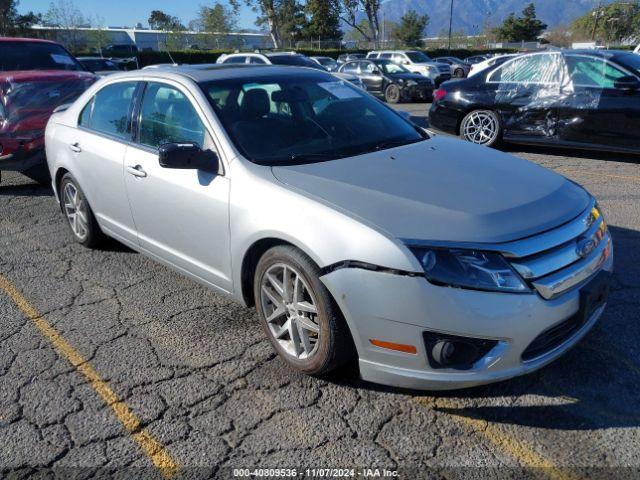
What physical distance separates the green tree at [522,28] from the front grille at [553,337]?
8081 cm

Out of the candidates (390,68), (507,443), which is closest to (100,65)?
(390,68)

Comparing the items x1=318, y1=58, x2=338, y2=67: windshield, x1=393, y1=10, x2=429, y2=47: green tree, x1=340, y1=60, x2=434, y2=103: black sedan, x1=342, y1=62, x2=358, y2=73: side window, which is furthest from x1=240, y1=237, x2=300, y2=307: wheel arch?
x1=393, y1=10, x2=429, y2=47: green tree

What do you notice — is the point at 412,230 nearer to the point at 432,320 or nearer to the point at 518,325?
the point at 432,320

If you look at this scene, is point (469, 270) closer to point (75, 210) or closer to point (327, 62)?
point (75, 210)

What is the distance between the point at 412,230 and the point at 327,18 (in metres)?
63.8

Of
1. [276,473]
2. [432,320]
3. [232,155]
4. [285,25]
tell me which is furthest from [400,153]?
[285,25]

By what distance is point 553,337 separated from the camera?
2539 mm

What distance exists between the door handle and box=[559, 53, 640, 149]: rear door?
19.9ft

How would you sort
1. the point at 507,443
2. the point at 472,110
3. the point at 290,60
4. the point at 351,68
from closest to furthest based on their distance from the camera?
the point at 507,443
the point at 472,110
the point at 290,60
the point at 351,68

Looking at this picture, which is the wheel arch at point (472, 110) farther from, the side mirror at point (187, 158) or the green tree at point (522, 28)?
the green tree at point (522, 28)

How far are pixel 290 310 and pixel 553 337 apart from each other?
4.16ft

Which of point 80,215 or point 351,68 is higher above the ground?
point 80,215

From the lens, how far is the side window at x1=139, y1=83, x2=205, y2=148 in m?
3.45

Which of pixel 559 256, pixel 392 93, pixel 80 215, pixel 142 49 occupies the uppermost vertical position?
pixel 559 256
